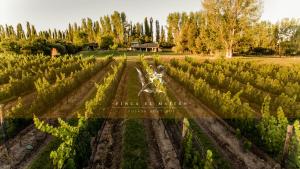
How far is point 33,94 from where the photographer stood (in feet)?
61.2

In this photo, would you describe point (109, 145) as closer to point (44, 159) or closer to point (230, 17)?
point (44, 159)

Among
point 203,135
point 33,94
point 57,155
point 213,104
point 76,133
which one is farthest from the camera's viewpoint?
point 33,94

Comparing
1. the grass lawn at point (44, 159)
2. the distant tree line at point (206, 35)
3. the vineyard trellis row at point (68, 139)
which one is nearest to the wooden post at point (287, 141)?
the vineyard trellis row at point (68, 139)

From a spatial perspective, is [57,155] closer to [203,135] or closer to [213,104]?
[203,135]

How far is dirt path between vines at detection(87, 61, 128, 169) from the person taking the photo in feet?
27.1

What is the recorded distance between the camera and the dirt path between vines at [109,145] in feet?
27.1

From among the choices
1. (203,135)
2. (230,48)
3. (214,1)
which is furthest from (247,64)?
(203,135)

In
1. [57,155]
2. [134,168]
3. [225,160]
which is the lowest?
[225,160]

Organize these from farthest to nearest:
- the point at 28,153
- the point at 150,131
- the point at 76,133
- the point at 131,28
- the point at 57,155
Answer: the point at 131,28
the point at 150,131
the point at 28,153
the point at 76,133
the point at 57,155

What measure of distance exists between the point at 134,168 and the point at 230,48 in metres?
40.6

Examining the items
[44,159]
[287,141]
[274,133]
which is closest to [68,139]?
[44,159]

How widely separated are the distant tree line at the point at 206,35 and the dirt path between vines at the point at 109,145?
35.9 metres

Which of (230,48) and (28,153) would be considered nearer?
(28,153)

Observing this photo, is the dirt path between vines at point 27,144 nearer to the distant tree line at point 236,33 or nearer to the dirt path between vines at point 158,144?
the dirt path between vines at point 158,144
